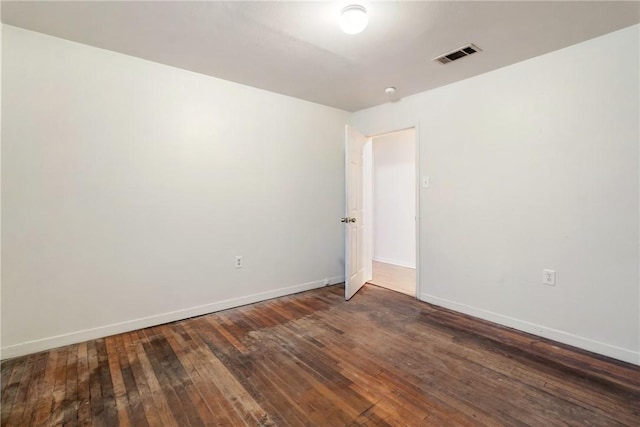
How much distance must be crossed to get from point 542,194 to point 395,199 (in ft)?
9.58

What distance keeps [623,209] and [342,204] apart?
8.89 ft

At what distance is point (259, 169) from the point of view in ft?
10.7

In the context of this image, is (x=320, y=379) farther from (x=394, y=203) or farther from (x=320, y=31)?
(x=394, y=203)

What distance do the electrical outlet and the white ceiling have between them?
5.47ft

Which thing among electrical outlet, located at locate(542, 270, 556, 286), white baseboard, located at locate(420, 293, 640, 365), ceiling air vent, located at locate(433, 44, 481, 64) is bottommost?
white baseboard, located at locate(420, 293, 640, 365)

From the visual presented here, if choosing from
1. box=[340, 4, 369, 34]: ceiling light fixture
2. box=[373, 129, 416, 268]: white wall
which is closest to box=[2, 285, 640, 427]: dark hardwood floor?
box=[340, 4, 369, 34]: ceiling light fixture

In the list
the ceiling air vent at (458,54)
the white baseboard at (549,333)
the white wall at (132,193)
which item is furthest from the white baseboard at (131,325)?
the ceiling air vent at (458,54)

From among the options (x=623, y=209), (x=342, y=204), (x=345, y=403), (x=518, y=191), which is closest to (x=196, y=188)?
(x=342, y=204)

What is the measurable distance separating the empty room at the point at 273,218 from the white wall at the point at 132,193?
0.05ft

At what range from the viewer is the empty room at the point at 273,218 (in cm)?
177

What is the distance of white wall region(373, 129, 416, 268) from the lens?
5.09m

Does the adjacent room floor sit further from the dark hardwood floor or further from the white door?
the dark hardwood floor

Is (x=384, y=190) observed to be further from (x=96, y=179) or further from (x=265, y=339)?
(x=96, y=179)

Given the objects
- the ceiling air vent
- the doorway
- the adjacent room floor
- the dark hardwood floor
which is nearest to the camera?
the dark hardwood floor
